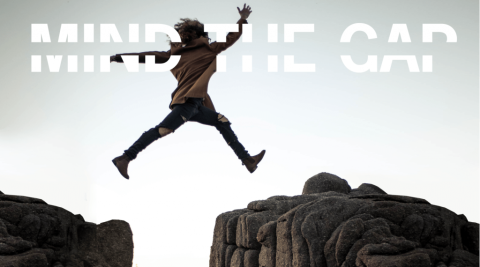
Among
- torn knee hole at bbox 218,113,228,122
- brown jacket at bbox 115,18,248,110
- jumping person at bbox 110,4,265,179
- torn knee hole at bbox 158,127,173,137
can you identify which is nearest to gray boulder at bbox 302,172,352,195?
jumping person at bbox 110,4,265,179

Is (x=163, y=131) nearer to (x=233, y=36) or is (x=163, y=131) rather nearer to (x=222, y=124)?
(x=222, y=124)

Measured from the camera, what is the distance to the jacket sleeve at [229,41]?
7.78 meters

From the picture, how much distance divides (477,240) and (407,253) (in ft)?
5.16

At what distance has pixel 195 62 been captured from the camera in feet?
25.9

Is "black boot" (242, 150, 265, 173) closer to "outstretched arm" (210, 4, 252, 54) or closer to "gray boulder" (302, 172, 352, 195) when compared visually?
"outstretched arm" (210, 4, 252, 54)

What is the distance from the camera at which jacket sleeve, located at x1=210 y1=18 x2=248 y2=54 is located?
778 cm

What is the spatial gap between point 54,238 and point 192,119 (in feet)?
12.7

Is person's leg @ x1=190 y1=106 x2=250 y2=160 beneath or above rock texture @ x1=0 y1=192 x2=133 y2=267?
above

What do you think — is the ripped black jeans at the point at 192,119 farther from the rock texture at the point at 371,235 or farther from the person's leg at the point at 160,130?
the rock texture at the point at 371,235

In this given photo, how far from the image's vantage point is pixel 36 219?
9219 mm

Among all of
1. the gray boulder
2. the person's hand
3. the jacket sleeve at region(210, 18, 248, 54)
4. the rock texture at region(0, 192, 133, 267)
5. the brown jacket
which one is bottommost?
the rock texture at region(0, 192, 133, 267)

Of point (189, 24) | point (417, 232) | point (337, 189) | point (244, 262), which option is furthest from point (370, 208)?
point (337, 189)

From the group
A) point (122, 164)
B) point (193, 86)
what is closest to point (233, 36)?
point (193, 86)

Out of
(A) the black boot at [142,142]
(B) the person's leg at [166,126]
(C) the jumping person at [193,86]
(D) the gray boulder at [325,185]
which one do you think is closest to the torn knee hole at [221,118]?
(C) the jumping person at [193,86]
